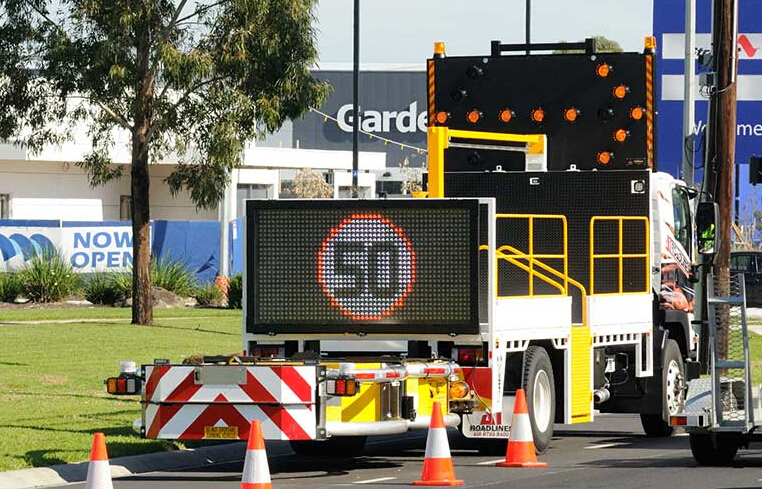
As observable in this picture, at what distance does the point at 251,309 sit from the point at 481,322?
2194 millimetres

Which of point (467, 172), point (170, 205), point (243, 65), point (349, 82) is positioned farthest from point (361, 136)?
point (467, 172)

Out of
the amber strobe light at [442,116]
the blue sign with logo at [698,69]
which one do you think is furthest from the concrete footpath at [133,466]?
the blue sign with logo at [698,69]

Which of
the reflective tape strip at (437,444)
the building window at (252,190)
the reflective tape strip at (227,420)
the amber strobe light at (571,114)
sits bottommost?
the reflective tape strip at (437,444)

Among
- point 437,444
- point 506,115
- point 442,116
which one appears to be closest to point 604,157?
point 506,115

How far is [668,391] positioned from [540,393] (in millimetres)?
2699

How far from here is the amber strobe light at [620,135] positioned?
19953 millimetres

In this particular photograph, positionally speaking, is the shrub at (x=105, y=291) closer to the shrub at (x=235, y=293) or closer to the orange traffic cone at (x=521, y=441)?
the shrub at (x=235, y=293)

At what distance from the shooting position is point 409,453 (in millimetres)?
17516

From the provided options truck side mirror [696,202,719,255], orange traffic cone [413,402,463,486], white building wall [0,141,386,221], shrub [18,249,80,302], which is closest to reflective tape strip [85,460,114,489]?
orange traffic cone [413,402,463,486]

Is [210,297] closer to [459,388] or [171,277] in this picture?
[171,277]

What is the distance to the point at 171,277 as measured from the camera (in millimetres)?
45062

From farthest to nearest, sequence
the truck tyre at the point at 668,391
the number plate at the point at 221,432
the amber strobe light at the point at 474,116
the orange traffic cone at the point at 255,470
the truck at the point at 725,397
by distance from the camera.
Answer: the amber strobe light at the point at 474,116, the truck tyre at the point at 668,391, the truck at the point at 725,397, the number plate at the point at 221,432, the orange traffic cone at the point at 255,470

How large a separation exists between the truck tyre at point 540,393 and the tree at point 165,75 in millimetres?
18193

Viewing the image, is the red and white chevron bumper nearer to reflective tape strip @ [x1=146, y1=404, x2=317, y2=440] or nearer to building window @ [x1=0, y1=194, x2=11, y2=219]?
reflective tape strip @ [x1=146, y1=404, x2=317, y2=440]
